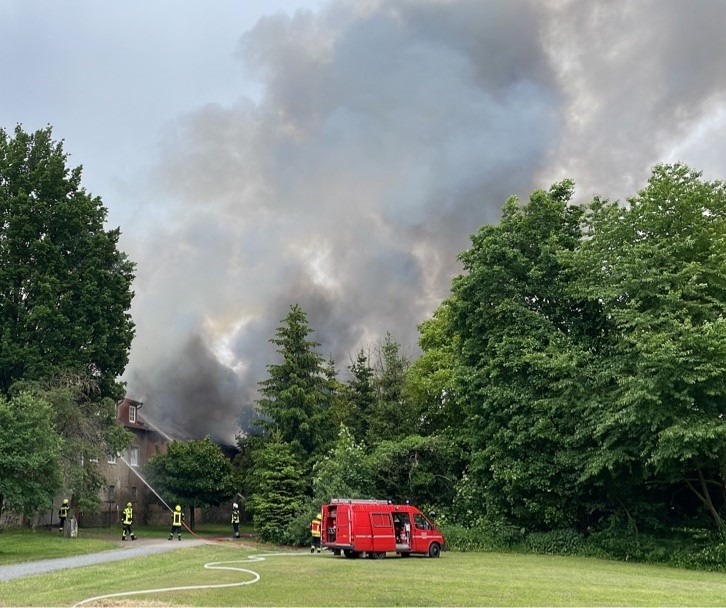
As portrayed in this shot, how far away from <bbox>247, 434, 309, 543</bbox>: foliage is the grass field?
543 inches

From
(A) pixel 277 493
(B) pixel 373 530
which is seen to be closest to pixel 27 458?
(B) pixel 373 530

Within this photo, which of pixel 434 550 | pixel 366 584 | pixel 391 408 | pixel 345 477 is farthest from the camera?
pixel 391 408

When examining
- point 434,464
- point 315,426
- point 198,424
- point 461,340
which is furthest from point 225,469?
point 461,340

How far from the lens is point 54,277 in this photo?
40.0 m

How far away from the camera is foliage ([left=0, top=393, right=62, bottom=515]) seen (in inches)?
1079

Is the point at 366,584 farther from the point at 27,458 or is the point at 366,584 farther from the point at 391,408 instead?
the point at 391,408

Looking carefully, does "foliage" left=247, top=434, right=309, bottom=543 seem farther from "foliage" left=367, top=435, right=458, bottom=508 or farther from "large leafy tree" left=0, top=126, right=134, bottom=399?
"large leafy tree" left=0, top=126, right=134, bottom=399

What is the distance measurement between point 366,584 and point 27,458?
17874mm

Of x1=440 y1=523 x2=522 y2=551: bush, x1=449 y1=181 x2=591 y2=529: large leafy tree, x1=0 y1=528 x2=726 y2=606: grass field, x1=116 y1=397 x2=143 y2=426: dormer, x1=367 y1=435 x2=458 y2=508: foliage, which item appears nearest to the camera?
x1=0 y1=528 x2=726 y2=606: grass field

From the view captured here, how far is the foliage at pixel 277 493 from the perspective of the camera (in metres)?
37.8

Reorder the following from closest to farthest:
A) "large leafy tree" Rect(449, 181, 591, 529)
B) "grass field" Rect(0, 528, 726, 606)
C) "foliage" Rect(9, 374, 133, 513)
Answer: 1. "grass field" Rect(0, 528, 726, 606)
2. "large leafy tree" Rect(449, 181, 591, 529)
3. "foliage" Rect(9, 374, 133, 513)

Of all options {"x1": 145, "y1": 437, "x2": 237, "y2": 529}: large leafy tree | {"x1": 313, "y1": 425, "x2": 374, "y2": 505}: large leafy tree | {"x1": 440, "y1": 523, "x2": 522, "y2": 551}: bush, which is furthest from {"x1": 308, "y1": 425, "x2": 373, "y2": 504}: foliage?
{"x1": 145, "y1": 437, "x2": 237, "y2": 529}: large leafy tree

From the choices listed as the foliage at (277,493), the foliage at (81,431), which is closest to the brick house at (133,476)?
the foliage at (81,431)

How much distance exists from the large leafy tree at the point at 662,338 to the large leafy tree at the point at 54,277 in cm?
2777
